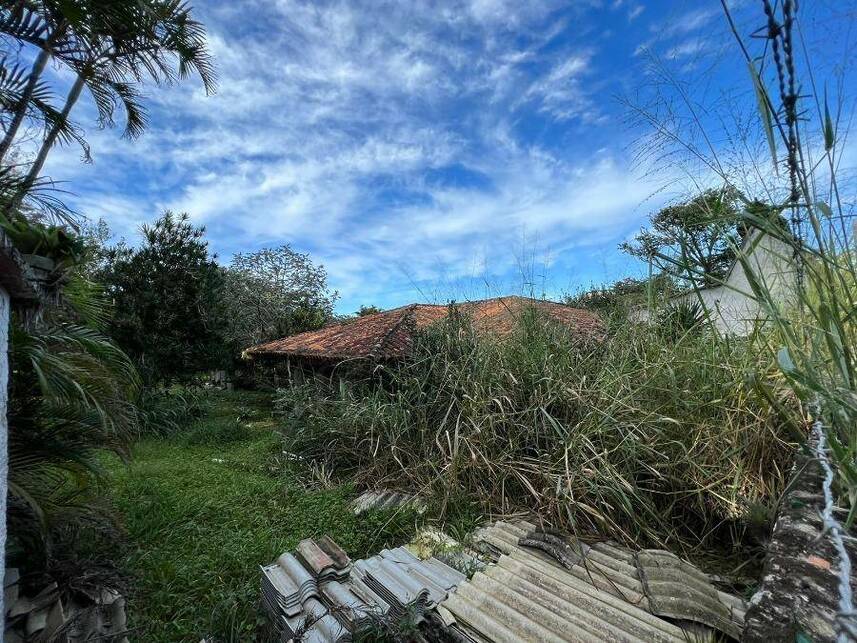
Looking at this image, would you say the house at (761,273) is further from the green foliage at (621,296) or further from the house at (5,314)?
the house at (5,314)

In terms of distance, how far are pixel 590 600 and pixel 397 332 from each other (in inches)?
195

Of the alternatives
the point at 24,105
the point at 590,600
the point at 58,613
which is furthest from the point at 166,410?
the point at 590,600

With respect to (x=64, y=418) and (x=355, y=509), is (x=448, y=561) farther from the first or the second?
(x=64, y=418)

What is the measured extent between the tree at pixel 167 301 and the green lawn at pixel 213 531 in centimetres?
394

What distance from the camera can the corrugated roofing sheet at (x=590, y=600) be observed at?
71.9 inches

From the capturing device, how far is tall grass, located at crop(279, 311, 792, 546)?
2789mm

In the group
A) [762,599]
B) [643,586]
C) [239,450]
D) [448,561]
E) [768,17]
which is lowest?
[239,450]

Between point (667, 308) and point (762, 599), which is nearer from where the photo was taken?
point (762, 599)

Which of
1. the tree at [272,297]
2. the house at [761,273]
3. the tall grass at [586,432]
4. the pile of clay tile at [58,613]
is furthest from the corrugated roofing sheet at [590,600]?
the tree at [272,297]

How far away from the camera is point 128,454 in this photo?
293cm

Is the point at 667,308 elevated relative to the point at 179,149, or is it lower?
lower

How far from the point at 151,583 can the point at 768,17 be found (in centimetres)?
431

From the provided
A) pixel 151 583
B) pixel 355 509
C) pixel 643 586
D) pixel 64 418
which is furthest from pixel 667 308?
pixel 64 418

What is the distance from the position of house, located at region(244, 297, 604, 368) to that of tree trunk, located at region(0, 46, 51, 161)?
4.64 meters
